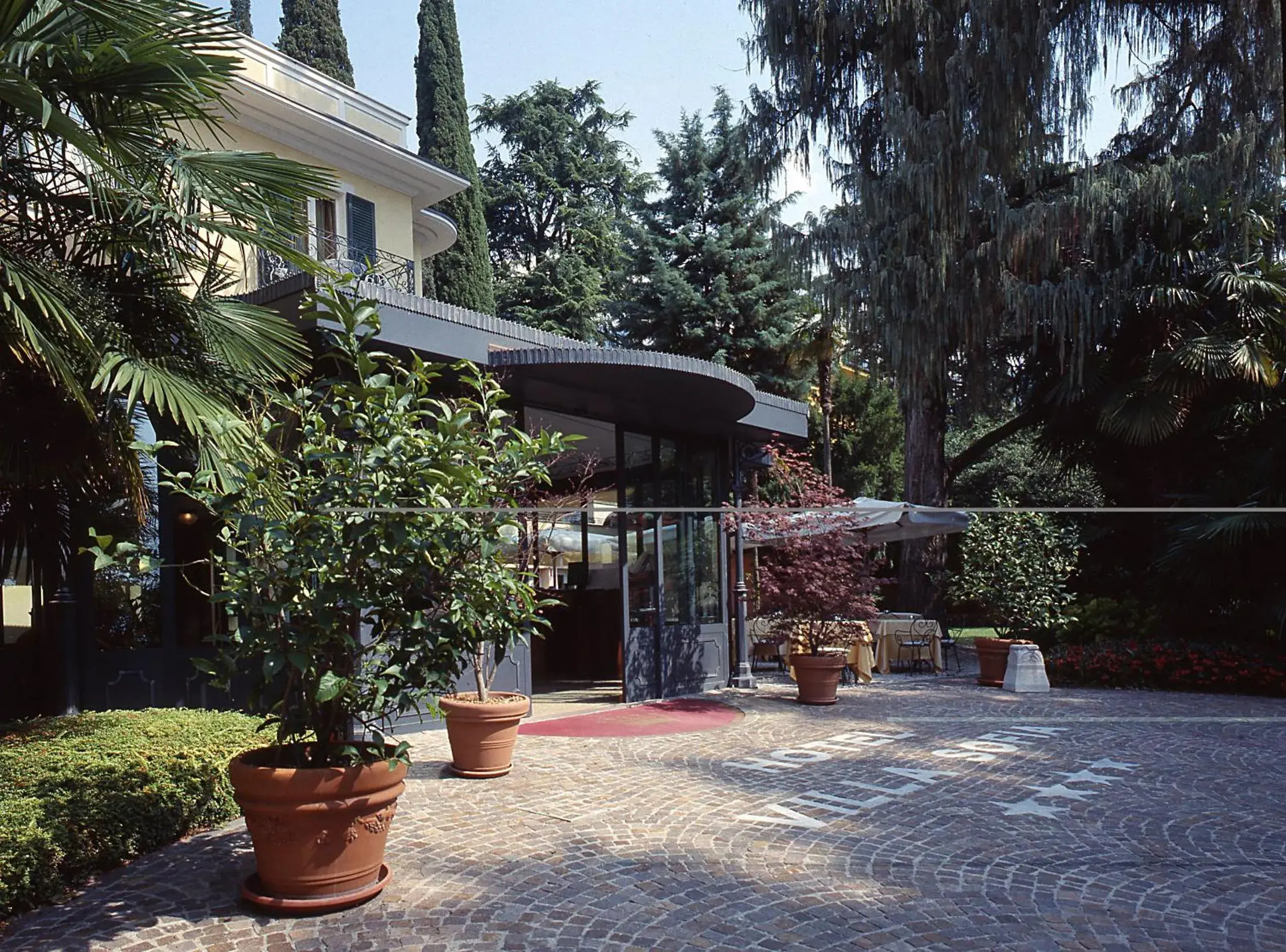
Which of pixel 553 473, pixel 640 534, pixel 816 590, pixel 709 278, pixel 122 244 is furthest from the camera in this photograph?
pixel 709 278

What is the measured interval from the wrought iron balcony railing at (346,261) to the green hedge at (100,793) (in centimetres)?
653

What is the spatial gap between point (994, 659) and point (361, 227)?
11.1 m

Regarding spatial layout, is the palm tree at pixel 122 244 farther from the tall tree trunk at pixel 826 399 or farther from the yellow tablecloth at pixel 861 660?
the tall tree trunk at pixel 826 399

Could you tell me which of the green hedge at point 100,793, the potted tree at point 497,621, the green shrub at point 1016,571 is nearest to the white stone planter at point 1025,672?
the green shrub at point 1016,571

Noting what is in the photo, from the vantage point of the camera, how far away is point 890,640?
1316 cm

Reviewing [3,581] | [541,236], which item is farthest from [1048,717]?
[541,236]

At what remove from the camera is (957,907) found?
3.88 metres

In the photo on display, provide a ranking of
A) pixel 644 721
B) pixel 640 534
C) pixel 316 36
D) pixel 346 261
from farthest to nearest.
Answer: pixel 316 36 < pixel 346 261 < pixel 640 534 < pixel 644 721

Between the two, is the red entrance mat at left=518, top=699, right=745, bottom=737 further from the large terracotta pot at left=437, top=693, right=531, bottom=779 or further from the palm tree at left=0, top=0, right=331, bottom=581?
the palm tree at left=0, top=0, right=331, bottom=581

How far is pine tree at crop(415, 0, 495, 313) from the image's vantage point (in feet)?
80.1

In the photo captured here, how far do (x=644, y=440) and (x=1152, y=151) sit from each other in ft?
34.5

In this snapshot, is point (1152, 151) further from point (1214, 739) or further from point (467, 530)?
point (467, 530)

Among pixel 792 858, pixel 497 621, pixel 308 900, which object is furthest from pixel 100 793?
pixel 792 858

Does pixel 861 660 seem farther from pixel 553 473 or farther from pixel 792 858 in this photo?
pixel 792 858
